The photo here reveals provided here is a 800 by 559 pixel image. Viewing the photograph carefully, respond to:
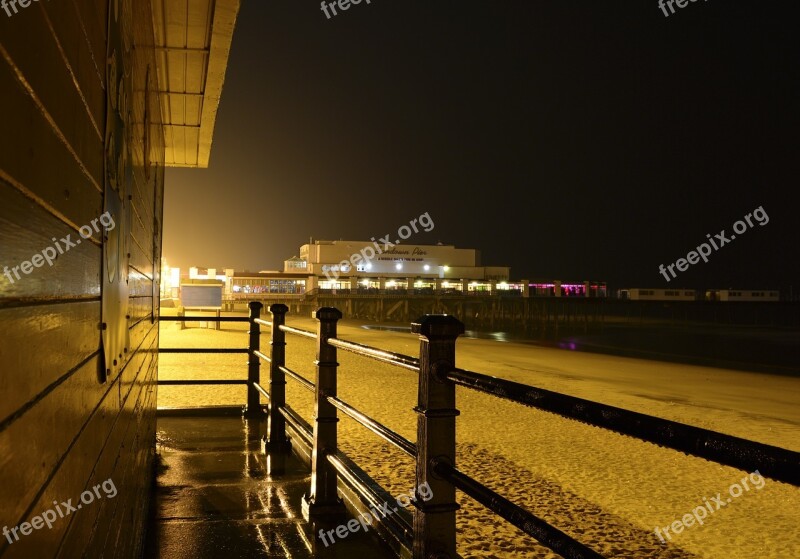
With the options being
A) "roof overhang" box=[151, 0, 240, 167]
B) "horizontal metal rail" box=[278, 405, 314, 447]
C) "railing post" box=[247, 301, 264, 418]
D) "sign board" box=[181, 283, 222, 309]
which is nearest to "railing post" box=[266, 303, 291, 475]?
"horizontal metal rail" box=[278, 405, 314, 447]

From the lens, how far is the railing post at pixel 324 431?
3434mm

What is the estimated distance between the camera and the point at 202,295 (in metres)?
23.4

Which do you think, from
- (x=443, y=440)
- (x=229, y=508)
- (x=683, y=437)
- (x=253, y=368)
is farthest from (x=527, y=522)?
(x=253, y=368)

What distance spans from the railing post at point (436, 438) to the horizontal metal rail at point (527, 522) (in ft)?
0.25

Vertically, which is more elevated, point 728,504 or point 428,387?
point 428,387

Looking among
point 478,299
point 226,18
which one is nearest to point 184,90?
point 226,18

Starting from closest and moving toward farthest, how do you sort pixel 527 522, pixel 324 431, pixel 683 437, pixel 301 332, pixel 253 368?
pixel 683 437 → pixel 527 522 → pixel 324 431 → pixel 301 332 → pixel 253 368

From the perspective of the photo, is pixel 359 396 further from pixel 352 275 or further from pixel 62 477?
pixel 352 275

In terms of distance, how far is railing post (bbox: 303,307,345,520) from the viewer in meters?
3.43

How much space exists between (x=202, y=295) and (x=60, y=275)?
2360 cm

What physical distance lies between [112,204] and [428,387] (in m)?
1.15

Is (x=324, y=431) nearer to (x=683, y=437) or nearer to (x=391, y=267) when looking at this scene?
(x=683, y=437)

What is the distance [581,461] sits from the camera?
629 cm

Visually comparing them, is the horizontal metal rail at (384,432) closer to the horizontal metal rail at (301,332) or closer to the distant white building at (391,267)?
the horizontal metal rail at (301,332)
